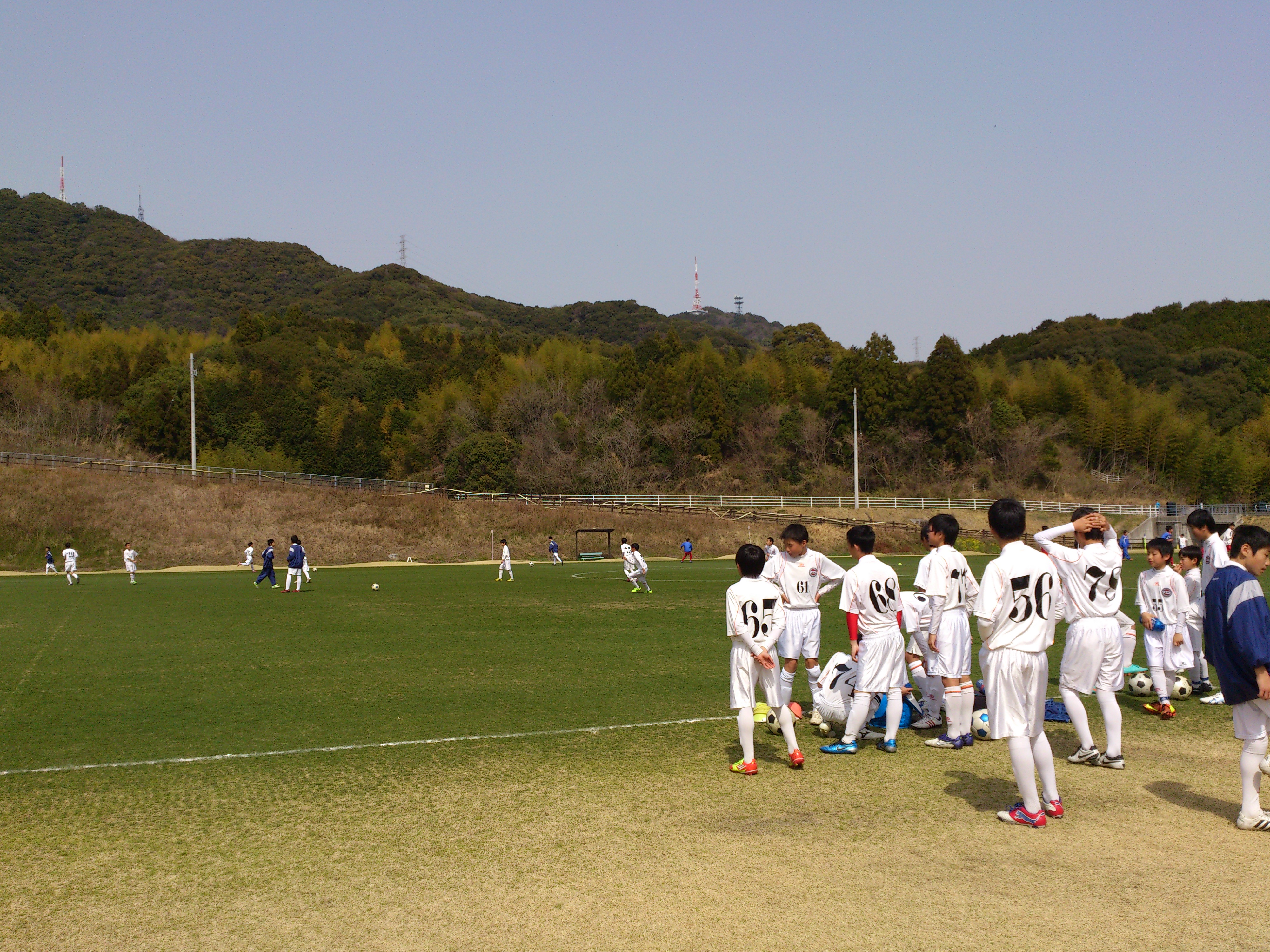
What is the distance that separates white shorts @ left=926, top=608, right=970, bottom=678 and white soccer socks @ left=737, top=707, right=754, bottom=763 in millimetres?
2136

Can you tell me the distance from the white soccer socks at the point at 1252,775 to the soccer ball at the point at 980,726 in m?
2.53

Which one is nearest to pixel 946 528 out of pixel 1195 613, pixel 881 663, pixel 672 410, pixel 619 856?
pixel 881 663

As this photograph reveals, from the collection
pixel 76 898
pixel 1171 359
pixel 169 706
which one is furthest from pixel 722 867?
pixel 1171 359

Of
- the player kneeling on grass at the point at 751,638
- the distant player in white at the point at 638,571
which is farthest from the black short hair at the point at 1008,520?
the distant player in white at the point at 638,571

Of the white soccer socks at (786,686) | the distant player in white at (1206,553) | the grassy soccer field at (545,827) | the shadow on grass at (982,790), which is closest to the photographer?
the grassy soccer field at (545,827)

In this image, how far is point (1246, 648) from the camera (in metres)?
6.05

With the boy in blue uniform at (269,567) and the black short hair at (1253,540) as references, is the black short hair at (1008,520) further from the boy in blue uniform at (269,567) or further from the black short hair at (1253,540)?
the boy in blue uniform at (269,567)

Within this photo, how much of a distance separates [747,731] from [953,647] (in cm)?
235

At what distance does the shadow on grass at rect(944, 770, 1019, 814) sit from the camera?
6812 mm

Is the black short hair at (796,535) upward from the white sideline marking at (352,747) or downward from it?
upward

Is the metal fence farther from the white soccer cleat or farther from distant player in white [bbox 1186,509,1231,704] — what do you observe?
the white soccer cleat

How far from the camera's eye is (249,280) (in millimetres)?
174875

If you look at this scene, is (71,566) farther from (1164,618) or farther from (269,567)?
(1164,618)

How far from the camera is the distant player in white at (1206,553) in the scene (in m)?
9.41
